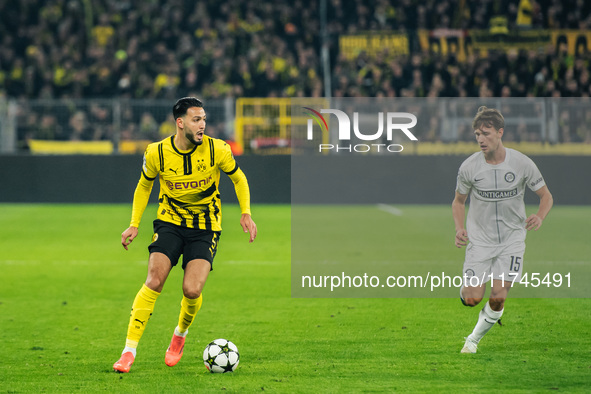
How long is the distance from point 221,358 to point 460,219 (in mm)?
2066

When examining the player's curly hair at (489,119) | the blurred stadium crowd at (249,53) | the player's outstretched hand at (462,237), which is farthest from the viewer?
the blurred stadium crowd at (249,53)

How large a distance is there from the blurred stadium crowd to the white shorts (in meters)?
13.7

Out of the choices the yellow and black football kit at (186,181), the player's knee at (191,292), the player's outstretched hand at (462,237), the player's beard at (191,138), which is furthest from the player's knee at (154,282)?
the player's outstretched hand at (462,237)

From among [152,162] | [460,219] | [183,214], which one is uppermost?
[152,162]

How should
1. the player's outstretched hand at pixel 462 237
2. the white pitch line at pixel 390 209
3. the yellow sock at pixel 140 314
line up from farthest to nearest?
the white pitch line at pixel 390 209, the player's outstretched hand at pixel 462 237, the yellow sock at pixel 140 314

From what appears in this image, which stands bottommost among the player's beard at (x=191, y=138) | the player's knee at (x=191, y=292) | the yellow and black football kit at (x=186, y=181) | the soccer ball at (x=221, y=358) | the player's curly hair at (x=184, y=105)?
the soccer ball at (x=221, y=358)

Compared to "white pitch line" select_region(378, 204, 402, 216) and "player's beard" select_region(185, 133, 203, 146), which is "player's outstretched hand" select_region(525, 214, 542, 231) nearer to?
"player's beard" select_region(185, 133, 203, 146)

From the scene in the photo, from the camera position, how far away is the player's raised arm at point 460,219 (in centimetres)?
640

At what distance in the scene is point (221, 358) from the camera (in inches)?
229

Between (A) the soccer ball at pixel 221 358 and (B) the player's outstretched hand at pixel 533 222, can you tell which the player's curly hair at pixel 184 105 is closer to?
(A) the soccer ball at pixel 221 358

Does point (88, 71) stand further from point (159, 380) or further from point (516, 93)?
point (159, 380)

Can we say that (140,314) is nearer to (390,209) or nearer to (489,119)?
(489,119)

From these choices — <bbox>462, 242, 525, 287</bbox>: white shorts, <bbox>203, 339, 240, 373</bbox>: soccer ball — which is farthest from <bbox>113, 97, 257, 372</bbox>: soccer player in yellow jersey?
<bbox>462, 242, 525, 287</bbox>: white shorts

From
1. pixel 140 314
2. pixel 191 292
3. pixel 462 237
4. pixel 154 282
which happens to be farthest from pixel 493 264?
pixel 140 314
